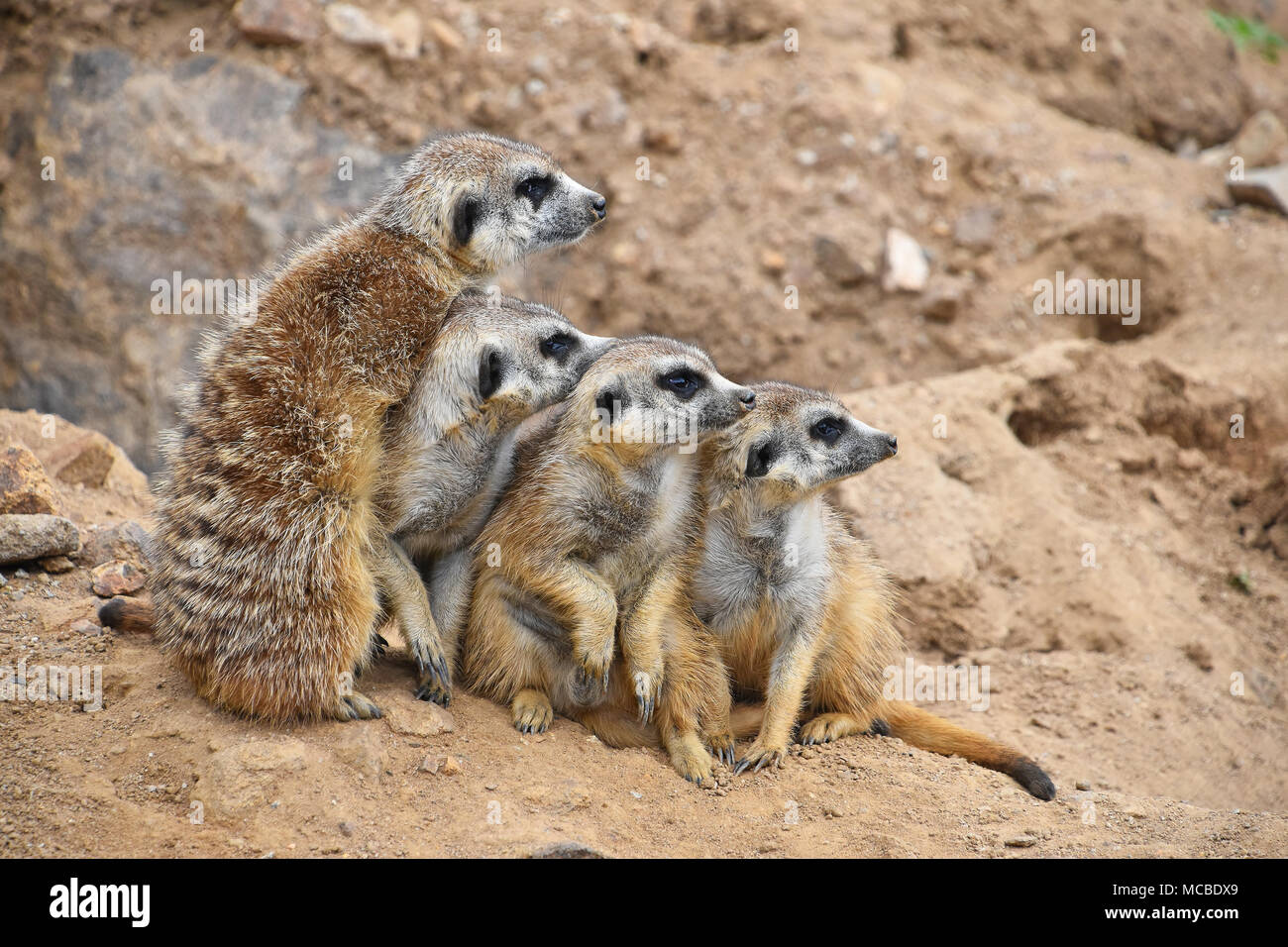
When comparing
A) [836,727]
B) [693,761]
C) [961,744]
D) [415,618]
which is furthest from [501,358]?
[961,744]

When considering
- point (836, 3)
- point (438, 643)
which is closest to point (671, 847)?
point (438, 643)

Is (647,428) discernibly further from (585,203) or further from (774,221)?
(774,221)

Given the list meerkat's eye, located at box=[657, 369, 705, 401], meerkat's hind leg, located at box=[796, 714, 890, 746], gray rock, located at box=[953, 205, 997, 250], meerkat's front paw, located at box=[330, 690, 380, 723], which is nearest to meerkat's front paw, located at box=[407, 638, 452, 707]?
meerkat's front paw, located at box=[330, 690, 380, 723]

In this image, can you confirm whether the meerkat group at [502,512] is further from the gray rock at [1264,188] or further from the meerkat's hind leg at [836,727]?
the gray rock at [1264,188]

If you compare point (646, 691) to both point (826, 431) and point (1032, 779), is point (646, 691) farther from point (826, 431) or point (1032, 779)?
point (1032, 779)

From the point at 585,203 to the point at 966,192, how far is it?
12.4 feet

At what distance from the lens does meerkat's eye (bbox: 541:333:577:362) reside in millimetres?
3785

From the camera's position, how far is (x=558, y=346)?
382 centimetres

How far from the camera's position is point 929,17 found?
7.95 meters

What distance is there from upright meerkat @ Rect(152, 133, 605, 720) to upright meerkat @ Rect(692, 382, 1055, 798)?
3.54 feet

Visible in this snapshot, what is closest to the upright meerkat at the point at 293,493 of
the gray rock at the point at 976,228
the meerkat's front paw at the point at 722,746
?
the meerkat's front paw at the point at 722,746

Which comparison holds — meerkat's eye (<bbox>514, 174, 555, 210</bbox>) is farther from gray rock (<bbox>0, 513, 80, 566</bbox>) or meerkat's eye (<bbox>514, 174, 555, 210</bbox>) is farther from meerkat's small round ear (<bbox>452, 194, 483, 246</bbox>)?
gray rock (<bbox>0, 513, 80, 566</bbox>)

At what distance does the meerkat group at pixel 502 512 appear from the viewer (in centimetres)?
342

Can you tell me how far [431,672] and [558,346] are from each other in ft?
3.74
